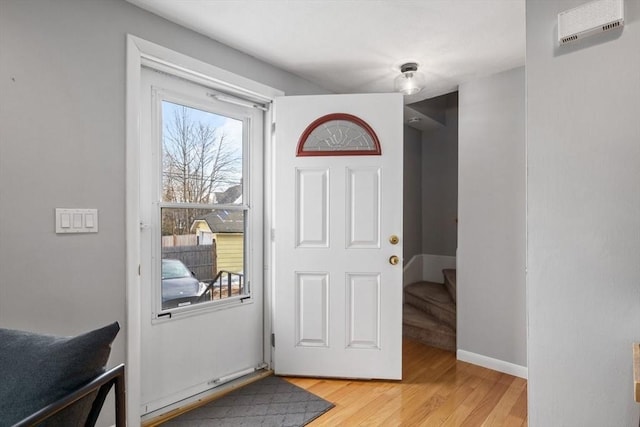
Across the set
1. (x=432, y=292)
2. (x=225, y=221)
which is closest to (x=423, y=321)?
(x=432, y=292)

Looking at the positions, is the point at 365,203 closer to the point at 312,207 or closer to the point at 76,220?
the point at 312,207

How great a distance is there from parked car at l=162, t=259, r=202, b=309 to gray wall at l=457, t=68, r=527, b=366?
2108 millimetres

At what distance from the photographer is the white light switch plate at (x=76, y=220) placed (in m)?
1.49

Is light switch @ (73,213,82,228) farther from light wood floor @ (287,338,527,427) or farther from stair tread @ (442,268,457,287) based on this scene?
stair tread @ (442,268,457,287)

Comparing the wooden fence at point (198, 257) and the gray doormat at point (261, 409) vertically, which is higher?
the wooden fence at point (198, 257)

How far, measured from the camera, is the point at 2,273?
1.35 meters

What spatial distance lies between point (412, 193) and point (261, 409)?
2988mm

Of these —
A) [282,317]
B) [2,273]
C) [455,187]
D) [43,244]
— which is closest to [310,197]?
[282,317]

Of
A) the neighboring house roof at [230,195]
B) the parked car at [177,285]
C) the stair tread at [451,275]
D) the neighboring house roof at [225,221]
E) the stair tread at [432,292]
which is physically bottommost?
the stair tread at [432,292]

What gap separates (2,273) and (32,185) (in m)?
0.38

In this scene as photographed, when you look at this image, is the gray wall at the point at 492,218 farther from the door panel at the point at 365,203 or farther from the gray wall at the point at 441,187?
the gray wall at the point at 441,187

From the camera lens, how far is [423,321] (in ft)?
10.3

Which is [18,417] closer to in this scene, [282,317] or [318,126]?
[282,317]

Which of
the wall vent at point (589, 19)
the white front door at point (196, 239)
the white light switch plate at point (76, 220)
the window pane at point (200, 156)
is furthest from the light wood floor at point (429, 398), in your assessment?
the wall vent at point (589, 19)
